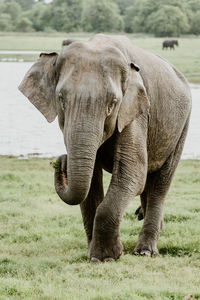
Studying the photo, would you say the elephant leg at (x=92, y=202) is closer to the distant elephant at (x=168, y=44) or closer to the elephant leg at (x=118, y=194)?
the elephant leg at (x=118, y=194)

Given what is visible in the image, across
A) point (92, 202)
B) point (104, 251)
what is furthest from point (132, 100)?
point (104, 251)

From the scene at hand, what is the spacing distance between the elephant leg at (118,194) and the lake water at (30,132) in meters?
8.02

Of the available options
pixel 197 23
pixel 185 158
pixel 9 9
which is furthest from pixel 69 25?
pixel 185 158

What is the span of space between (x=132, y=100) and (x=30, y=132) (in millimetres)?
11752

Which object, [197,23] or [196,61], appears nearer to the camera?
[196,61]

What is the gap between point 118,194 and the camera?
22.1 feet

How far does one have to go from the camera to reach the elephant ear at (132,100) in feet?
21.3

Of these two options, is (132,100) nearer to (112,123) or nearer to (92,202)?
(112,123)

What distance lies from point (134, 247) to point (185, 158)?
6860 mm

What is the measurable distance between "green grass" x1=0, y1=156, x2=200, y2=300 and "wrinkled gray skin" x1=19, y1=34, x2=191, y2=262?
0.35m

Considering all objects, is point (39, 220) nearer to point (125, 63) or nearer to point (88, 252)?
point (88, 252)

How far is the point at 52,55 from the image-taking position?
670 cm

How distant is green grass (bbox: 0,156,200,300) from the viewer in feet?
19.0

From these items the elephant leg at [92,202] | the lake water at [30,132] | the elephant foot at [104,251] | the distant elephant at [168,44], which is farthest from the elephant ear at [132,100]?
the distant elephant at [168,44]
